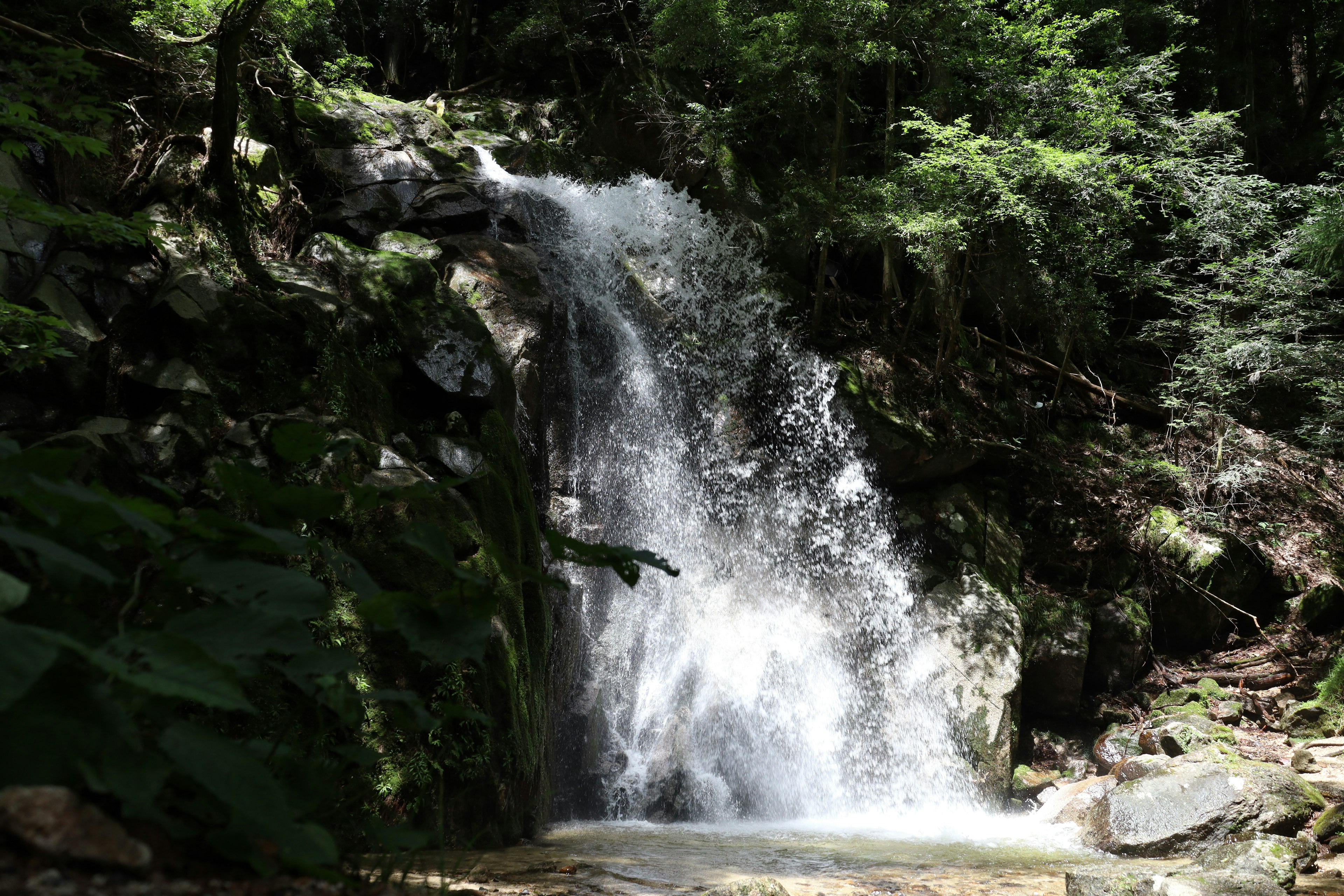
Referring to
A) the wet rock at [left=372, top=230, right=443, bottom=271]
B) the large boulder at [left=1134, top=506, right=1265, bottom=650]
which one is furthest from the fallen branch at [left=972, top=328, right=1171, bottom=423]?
the wet rock at [left=372, top=230, right=443, bottom=271]

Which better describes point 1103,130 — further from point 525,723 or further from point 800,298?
point 525,723

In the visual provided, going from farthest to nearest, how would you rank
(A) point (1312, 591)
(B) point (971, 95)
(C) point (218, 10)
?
(B) point (971, 95) < (A) point (1312, 591) < (C) point (218, 10)

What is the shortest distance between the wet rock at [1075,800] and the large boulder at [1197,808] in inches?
12.2

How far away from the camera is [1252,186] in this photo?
10.7 meters

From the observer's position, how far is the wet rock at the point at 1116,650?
32.4 feet

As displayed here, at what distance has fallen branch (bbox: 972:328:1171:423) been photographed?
40.2 feet

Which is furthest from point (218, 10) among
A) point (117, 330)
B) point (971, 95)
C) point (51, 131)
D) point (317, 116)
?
point (971, 95)

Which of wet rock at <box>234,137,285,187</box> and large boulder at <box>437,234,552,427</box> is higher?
wet rock at <box>234,137,285,187</box>

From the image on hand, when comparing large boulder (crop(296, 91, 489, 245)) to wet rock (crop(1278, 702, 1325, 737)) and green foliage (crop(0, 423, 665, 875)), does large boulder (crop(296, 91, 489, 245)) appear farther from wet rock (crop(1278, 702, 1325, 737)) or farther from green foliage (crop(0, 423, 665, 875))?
wet rock (crop(1278, 702, 1325, 737))

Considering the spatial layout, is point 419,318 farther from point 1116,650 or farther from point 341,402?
point 1116,650

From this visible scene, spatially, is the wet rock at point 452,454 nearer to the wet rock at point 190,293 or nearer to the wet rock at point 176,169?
the wet rock at point 190,293

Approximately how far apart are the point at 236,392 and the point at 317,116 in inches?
241

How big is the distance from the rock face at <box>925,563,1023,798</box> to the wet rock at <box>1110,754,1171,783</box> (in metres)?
1.14

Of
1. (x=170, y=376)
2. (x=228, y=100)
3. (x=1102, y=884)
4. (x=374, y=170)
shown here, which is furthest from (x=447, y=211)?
(x=1102, y=884)
